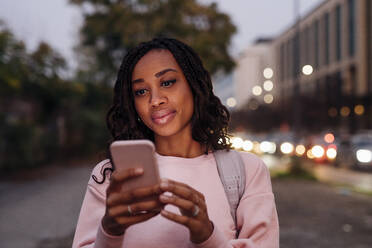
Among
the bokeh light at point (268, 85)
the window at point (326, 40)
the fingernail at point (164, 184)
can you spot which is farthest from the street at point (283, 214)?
the bokeh light at point (268, 85)

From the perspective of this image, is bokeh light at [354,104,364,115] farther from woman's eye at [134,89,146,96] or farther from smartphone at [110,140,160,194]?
smartphone at [110,140,160,194]

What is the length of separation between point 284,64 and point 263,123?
35.5ft

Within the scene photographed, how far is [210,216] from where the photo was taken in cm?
165

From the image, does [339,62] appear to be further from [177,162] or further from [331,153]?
[177,162]

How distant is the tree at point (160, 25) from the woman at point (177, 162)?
13.7 meters

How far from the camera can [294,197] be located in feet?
34.1

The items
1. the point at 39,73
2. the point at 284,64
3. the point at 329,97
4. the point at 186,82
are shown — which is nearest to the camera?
the point at 186,82

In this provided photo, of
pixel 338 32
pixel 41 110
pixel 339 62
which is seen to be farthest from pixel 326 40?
pixel 41 110

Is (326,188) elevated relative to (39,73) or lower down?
lower down

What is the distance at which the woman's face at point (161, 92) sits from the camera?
176 cm

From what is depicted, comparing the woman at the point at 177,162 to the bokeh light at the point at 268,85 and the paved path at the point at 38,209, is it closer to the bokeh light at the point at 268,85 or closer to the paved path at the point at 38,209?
the paved path at the point at 38,209

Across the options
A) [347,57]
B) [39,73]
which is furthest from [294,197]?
[347,57]

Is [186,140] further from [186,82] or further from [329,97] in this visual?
[329,97]

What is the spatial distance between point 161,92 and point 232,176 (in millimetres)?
447
